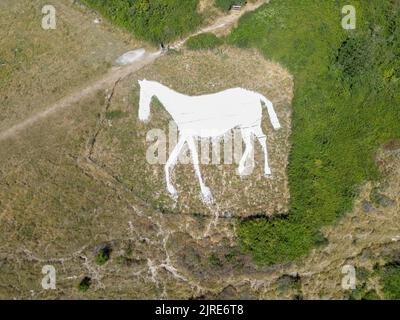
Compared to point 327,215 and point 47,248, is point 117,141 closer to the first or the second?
point 47,248

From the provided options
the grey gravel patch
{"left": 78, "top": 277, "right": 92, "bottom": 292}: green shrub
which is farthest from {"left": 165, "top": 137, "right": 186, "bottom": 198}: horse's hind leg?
the grey gravel patch

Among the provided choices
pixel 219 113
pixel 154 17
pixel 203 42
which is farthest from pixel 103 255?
pixel 154 17

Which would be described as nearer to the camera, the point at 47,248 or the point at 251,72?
the point at 47,248

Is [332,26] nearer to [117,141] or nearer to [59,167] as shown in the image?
[117,141]

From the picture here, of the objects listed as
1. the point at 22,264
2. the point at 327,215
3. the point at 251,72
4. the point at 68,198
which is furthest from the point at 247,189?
the point at 22,264
